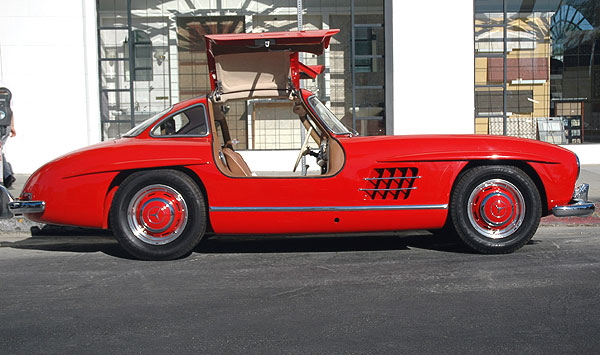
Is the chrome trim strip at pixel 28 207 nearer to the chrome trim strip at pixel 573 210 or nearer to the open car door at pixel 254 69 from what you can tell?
the open car door at pixel 254 69

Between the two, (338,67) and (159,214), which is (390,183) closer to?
(159,214)

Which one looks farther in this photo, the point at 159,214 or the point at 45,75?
the point at 45,75

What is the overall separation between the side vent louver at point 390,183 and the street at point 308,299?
1.68 ft

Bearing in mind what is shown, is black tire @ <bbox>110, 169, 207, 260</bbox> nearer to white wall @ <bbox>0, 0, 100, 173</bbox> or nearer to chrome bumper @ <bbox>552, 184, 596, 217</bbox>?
chrome bumper @ <bbox>552, 184, 596, 217</bbox>

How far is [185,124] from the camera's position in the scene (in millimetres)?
5887

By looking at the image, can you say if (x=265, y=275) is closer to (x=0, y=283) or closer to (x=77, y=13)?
(x=0, y=283)

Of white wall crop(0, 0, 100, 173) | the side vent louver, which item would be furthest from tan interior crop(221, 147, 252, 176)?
white wall crop(0, 0, 100, 173)

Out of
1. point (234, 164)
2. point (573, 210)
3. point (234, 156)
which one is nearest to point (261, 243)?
point (234, 164)

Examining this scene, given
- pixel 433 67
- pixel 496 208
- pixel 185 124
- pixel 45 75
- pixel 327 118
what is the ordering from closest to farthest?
pixel 496 208
pixel 185 124
pixel 327 118
pixel 45 75
pixel 433 67

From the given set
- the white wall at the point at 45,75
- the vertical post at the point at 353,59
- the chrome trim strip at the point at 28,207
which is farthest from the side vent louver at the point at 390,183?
the white wall at the point at 45,75

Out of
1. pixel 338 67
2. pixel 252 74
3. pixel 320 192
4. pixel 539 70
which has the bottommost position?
pixel 320 192

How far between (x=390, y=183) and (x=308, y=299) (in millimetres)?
1507

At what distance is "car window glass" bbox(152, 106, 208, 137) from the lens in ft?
19.1

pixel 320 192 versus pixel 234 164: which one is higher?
pixel 234 164
